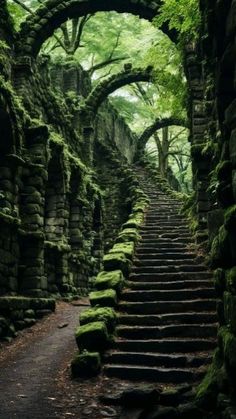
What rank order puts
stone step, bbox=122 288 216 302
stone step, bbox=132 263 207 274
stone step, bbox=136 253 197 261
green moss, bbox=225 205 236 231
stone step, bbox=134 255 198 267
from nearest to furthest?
1. green moss, bbox=225 205 236 231
2. stone step, bbox=122 288 216 302
3. stone step, bbox=132 263 207 274
4. stone step, bbox=134 255 198 267
5. stone step, bbox=136 253 197 261

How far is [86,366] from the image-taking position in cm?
629

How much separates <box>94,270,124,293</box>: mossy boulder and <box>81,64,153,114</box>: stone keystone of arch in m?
15.3

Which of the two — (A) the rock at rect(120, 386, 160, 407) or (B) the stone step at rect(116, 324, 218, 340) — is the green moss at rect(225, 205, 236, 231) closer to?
(A) the rock at rect(120, 386, 160, 407)

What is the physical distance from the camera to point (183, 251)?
36.3 feet

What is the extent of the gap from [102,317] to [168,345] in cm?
122

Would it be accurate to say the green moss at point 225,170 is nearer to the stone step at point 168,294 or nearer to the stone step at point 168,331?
the stone step at point 168,331

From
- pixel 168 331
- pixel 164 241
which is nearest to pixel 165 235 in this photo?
pixel 164 241

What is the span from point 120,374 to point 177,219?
8.95 meters

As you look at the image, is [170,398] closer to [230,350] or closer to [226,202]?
[230,350]

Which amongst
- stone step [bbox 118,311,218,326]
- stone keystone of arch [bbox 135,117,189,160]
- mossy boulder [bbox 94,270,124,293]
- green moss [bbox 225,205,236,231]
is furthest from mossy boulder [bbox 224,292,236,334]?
stone keystone of arch [bbox 135,117,189,160]

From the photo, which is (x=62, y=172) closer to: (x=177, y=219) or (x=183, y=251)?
(x=177, y=219)

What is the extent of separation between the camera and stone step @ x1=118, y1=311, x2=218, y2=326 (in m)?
7.47

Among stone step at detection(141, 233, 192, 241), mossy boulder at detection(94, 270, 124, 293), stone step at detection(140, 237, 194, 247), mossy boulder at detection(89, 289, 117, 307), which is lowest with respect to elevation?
mossy boulder at detection(89, 289, 117, 307)

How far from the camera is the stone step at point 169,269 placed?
378 inches
